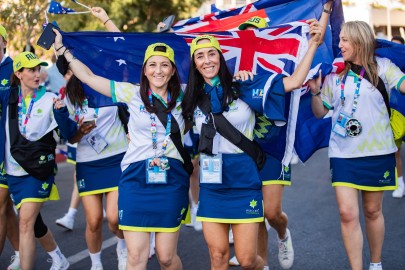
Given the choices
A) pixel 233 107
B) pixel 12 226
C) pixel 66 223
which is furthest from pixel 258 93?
pixel 66 223

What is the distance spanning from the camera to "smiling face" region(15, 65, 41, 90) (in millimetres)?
6262

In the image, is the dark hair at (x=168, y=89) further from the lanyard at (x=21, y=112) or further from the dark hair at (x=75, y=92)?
Result: the lanyard at (x=21, y=112)

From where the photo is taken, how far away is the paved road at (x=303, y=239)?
278 inches

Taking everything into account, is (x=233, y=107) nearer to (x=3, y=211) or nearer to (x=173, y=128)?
(x=173, y=128)

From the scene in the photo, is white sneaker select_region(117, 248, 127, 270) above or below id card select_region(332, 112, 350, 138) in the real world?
below

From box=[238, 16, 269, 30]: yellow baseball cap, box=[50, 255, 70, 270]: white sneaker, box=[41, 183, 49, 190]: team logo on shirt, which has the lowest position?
box=[50, 255, 70, 270]: white sneaker

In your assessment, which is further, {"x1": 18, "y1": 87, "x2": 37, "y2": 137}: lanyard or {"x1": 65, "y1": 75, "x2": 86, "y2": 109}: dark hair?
{"x1": 65, "y1": 75, "x2": 86, "y2": 109}: dark hair

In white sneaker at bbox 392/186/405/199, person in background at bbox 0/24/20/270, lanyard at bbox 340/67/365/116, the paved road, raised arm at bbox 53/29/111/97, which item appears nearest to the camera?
raised arm at bbox 53/29/111/97

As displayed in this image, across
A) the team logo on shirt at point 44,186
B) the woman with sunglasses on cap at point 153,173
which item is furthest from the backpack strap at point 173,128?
the team logo on shirt at point 44,186

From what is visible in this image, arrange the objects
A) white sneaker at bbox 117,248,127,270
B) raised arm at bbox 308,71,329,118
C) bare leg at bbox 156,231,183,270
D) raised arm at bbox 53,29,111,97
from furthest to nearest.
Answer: white sneaker at bbox 117,248,127,270
raised arm at bbox 308,71,329,118
raised arm at bbox 53,29,111,97
bare leg at bbox 156,231,183,270

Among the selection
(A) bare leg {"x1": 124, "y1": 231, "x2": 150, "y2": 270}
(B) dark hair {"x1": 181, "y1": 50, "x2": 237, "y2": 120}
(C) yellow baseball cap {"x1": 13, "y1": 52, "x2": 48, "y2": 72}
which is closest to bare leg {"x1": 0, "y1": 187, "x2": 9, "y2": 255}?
(C) yellow baseball cap {"x1": 13, "y1": 52, "x2": 48, "y2": 72}

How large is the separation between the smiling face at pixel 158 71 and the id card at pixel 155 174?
58cm

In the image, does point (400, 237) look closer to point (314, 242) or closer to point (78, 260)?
point (314, 242)

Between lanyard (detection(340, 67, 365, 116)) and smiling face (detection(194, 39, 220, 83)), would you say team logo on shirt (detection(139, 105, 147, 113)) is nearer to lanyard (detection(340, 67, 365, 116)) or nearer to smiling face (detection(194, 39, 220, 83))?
smiling face (detection(194, 39, 220, 83))
